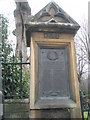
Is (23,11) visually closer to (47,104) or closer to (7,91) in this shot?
(7,91)

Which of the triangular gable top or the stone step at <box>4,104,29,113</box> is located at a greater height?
the triangular gable top

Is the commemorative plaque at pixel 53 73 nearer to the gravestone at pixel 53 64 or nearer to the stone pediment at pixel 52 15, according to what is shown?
the gravestone at pixel 53 64

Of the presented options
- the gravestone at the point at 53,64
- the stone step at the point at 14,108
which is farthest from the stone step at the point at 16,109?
the gravestone at the point at 53,64

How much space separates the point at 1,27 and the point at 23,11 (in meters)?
4.86

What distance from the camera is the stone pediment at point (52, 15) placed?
388 cm

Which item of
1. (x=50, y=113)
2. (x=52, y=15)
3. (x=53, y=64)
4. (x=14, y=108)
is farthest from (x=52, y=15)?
(x=14, y=108)

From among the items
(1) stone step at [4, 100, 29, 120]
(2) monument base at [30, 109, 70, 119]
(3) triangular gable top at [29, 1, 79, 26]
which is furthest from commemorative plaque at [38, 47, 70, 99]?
(1) stone step at [4, 100, 29, 120]

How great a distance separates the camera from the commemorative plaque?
3695 mm

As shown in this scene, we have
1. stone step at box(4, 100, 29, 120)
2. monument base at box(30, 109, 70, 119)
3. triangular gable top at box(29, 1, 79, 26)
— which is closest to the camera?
monument base at box(30, 109, 70, 119)

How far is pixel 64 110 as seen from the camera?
11.6 ft

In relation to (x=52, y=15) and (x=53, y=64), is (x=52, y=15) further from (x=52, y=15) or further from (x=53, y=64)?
(x=53, y=64)

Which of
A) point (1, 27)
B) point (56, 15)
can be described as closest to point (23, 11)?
point (1, 27)

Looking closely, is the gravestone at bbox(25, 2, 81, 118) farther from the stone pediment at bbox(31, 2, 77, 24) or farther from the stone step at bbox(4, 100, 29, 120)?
the stone step at bbox(4, 100, 29, 120)

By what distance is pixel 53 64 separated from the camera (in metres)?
3.81
